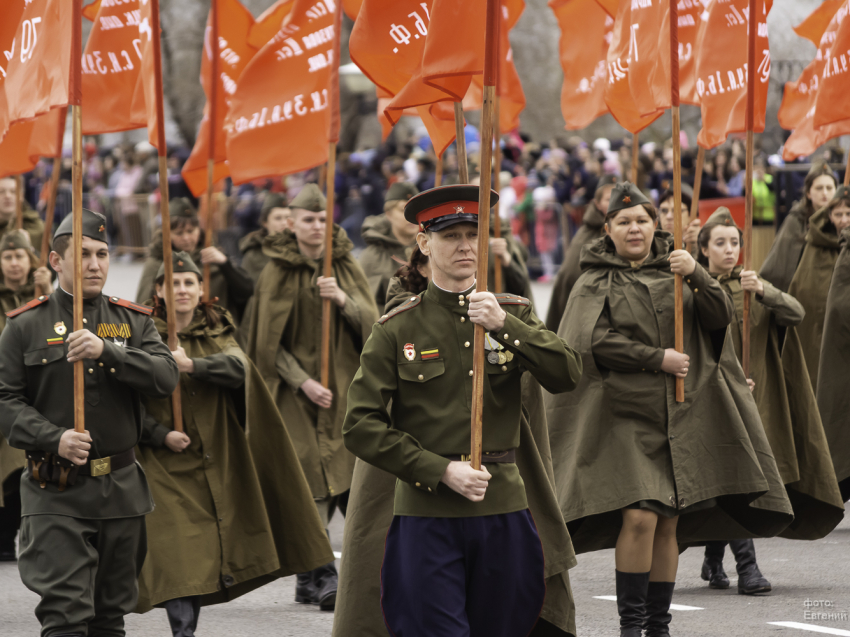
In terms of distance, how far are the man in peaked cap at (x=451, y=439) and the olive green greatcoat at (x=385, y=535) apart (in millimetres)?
608

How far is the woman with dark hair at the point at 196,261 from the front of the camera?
8648 millimetres

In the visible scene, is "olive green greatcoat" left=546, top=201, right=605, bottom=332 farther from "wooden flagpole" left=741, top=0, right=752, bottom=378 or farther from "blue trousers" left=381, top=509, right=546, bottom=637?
"blue trousers" left=381, top=509, right=546, bottom=637

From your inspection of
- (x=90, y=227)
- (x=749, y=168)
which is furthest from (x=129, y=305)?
(x=749, y=168)

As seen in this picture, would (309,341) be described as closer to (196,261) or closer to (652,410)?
(196,261)

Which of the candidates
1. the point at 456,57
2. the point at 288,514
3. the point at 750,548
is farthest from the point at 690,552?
the point at 456,57

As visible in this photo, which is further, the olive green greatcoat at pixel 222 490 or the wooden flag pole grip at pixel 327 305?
the wooden flag pole grip at pixel 327 305

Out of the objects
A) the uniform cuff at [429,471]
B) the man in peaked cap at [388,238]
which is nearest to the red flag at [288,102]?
the man in peaked cap at [388,238]

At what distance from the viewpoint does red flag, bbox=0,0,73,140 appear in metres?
5.92

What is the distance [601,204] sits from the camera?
10.6 meters

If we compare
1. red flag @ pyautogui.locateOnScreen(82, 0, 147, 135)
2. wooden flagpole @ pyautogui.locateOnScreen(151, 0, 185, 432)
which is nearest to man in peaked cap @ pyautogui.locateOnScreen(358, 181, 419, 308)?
red flag @ pyautogui.locateOnScreen(82, 0, 147, 135)

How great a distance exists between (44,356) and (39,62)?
57.8 inches

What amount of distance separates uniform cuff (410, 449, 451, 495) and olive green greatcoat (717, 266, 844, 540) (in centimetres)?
386

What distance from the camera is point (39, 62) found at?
19.8 ft

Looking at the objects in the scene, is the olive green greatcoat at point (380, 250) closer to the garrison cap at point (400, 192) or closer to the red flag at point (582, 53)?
the garrison cap at point (400, 192)
